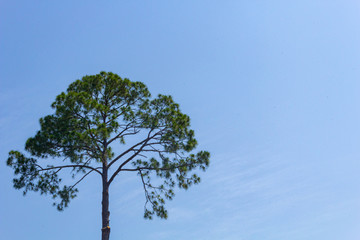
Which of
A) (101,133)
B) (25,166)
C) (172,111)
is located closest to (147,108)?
(172,111)

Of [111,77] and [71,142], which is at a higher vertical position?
[111,77]

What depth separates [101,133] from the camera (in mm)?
17391

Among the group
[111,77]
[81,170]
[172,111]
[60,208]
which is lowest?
[60,208]

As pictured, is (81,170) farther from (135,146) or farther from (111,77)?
(111,77)

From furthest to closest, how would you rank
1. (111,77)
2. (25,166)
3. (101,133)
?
1. (111,77)
2. (25,166)
3. (101,133)

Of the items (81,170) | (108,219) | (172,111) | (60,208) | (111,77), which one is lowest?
(108,219)

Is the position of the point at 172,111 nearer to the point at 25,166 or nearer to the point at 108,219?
the point at 108,219

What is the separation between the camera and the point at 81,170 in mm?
19094

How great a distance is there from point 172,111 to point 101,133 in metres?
3.75

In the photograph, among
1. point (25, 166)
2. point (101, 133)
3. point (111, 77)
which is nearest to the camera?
point (101, 133)

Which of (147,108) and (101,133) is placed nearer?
(101,133)

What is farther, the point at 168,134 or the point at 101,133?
the point at 168,134

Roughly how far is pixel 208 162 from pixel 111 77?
6.29 m

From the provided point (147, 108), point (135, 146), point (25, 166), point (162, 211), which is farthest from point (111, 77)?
point (162, 211)
